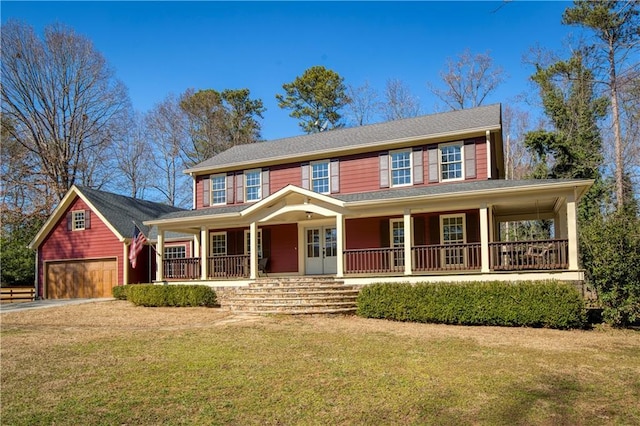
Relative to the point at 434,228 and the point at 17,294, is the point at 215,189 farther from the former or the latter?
the point at 17,294

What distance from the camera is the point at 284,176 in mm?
20484

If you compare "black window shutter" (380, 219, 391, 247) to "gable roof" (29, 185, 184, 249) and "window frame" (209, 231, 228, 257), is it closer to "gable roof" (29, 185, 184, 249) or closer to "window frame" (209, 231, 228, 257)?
"window frame" (209, 231, 228, 257)

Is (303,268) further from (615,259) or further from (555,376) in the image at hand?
(555,376)

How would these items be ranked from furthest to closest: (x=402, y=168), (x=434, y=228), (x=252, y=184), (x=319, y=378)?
1. (x=252, y=184)
2. (x=402, y=168)
3. (x=434, y=228)
4. (x=319, y=378)

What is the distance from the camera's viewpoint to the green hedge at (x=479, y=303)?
12109mm

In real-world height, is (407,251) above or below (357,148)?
below

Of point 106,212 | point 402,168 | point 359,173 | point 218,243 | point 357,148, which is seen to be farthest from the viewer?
point 106,212

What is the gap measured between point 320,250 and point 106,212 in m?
11.4

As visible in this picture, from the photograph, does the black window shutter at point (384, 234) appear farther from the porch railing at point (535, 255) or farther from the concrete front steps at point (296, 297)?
the porch railing at point (535, 255)

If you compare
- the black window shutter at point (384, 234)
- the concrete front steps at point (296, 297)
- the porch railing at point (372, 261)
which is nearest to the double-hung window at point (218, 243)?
the concrete front steps at point (296, 297)

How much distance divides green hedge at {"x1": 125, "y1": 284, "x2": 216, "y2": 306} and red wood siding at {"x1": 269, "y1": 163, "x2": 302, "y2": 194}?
17.5 ft

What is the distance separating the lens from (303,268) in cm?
1972

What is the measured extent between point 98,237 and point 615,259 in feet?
70.2

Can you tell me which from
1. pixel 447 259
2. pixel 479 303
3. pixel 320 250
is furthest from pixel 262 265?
pixel 479 303
